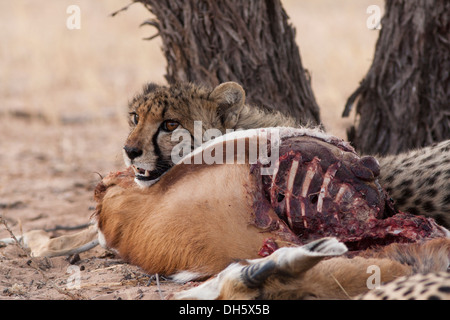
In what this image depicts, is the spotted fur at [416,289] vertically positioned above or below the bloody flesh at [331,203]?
below

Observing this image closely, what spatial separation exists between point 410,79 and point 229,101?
1668mm

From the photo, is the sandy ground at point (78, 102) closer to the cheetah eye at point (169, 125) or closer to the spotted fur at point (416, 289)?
the cheetah eye at point (169, 125)

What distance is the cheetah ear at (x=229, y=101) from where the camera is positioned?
10.3 feet

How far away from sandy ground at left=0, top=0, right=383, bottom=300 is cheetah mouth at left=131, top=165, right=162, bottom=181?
42 cm

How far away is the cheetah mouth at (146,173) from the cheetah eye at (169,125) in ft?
0.77

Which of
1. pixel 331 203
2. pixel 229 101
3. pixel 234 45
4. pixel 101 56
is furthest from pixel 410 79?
pixel 101 56

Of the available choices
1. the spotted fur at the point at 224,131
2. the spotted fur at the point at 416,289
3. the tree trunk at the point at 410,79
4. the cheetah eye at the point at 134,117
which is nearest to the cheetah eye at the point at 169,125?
the spotted fur at the point at 224,131

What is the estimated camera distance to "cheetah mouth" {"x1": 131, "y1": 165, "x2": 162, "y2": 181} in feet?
9.29

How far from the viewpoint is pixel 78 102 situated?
7832 millimetres

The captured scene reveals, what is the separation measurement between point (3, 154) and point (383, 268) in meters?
4.81

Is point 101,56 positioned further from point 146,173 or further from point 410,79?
point 146,173

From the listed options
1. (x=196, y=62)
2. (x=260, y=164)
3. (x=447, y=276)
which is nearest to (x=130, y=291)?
(x=260, y=164)

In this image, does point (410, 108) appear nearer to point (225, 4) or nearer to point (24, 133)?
point (225, 4)

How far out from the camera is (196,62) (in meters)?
3.98
